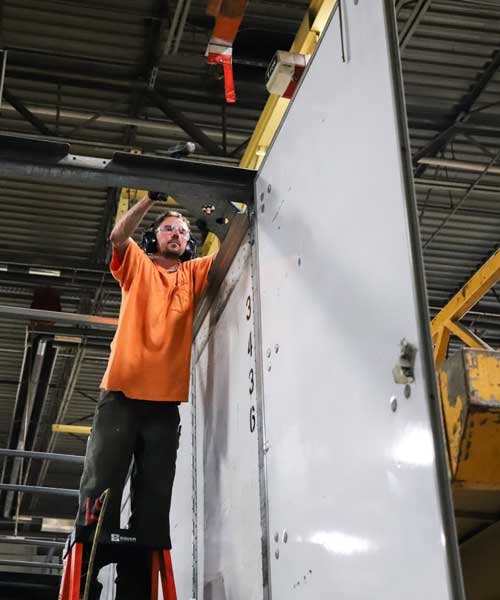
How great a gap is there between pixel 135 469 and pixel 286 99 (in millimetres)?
3219

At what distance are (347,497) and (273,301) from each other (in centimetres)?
103

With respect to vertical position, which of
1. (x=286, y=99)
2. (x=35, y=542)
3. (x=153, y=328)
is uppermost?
(x=286, y=99)

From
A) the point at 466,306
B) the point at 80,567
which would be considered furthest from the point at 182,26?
the point at 80,567

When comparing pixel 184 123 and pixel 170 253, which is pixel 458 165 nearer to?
pixel 184 123

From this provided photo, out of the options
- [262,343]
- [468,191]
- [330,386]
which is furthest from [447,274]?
[330,386]

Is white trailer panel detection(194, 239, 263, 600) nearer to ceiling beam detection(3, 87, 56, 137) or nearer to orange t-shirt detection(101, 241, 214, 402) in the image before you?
orange t-shirt detection(101, 241, 214, 402)

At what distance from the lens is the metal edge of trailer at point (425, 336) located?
1554mm

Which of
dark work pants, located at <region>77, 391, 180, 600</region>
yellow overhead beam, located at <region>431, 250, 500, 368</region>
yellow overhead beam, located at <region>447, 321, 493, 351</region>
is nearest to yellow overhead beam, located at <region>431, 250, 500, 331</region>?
yellow overhead beam, located at <region>431, 250, 500, 368</region>

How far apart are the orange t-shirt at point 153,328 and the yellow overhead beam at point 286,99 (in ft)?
4.69

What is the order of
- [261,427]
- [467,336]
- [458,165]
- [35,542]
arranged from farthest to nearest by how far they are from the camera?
[458,165] → [35,542] → [467,336] → [261,427]

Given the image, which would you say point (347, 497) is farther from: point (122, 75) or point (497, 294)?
point (497, 294)

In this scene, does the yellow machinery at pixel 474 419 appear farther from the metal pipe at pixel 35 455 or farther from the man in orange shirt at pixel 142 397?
the metal pipe at pixel 35 455

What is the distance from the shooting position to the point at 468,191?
9375mm

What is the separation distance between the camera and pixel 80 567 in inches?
128
